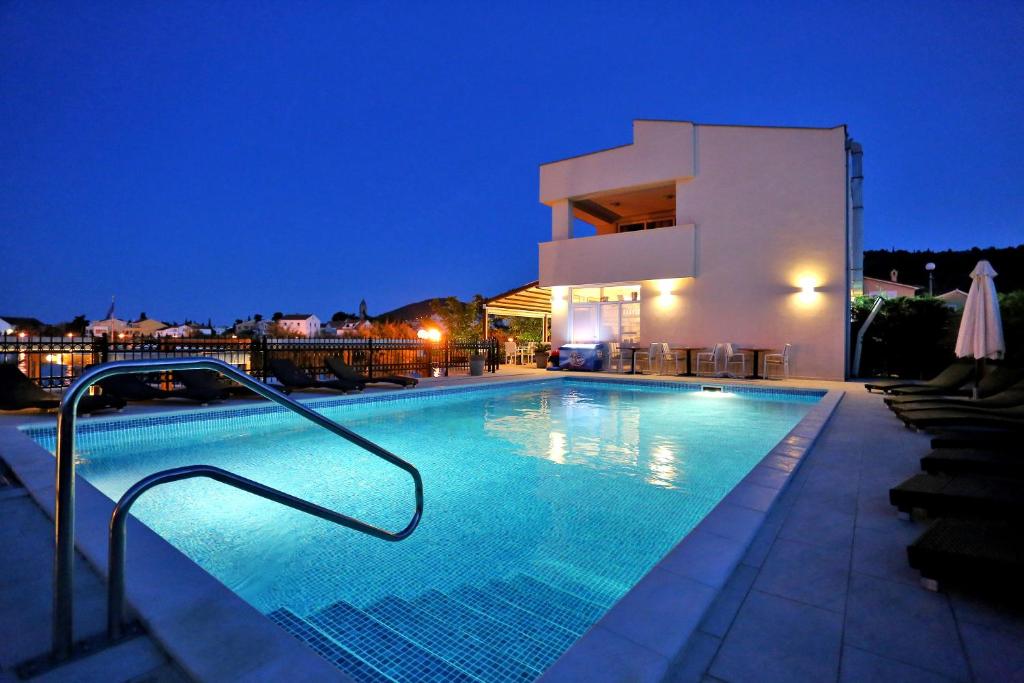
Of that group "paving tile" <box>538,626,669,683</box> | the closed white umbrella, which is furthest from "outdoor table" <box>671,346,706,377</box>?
"paving tile" <box>538,626,669,683</box>

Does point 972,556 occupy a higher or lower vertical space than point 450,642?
higher

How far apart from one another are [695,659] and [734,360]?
13485 millimetres

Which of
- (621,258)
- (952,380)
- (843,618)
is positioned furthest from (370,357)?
(843,618)

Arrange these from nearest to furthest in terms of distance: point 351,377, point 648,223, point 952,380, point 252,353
→ point 952,380 < point 351,377 < point 252,353 < point 648,223

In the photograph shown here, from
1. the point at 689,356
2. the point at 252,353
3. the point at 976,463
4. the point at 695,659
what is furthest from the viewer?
the point at 689,356

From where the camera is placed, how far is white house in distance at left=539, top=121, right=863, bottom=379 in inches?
519

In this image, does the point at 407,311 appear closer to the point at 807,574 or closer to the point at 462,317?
the point at 462,317

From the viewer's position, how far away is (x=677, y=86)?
56.7m

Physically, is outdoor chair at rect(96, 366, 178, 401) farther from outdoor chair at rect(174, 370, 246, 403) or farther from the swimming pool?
the swimming pool

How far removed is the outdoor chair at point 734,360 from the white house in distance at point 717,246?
51 centimetres

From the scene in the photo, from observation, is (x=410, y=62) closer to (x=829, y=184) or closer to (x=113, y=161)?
(x=113, y=161)

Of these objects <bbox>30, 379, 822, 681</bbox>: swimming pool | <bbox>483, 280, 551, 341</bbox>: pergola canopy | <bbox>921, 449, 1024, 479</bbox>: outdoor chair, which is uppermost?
<bbox>483, 280, 551, 341</bbox>: pergola canopy

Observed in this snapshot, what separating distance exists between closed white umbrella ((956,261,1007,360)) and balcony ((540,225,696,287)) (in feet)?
24.2

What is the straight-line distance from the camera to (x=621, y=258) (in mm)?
15758
